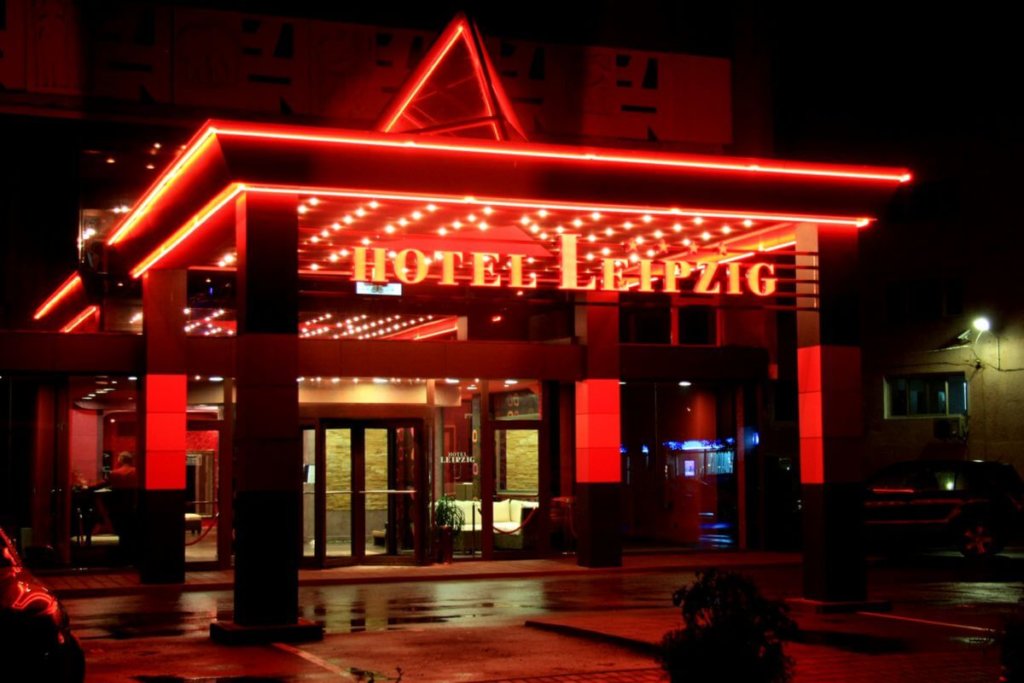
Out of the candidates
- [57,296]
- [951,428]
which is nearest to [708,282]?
[57,296]

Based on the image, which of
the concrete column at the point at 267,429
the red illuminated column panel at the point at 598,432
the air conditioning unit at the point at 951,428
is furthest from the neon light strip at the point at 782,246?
the air conditioning unit at the point at 951,428

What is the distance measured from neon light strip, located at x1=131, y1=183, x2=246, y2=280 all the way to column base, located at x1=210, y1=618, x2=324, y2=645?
4778 millimetres

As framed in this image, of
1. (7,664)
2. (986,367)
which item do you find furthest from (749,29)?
(7,664)

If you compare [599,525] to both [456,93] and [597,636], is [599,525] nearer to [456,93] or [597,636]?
[456,93]

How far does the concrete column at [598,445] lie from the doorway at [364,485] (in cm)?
291

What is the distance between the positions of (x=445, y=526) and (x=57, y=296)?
8.44 metres

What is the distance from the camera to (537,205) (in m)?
16.0

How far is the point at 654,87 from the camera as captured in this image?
26375 millimetres

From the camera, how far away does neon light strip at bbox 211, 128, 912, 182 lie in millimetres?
14609

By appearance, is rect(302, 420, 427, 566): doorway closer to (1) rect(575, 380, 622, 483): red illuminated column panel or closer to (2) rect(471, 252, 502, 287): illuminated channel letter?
(1) rect(575, 380, 622, 483): red illuminated column panel

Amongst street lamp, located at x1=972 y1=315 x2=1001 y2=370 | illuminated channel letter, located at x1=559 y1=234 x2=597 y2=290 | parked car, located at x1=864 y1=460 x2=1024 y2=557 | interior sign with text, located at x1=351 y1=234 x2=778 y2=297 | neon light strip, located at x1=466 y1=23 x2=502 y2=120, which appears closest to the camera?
interior sign with text, located at x1=351 y1=234 x2=778 y2=297

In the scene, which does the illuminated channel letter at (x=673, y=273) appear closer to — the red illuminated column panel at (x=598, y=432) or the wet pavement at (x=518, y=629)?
the wet pavement at (x=518, y=629)

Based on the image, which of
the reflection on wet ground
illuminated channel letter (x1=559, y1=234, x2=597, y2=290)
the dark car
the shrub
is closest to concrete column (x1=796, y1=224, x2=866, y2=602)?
the reflection on wet ground

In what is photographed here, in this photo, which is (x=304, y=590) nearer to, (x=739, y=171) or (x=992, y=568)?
(x=739, y=171)
